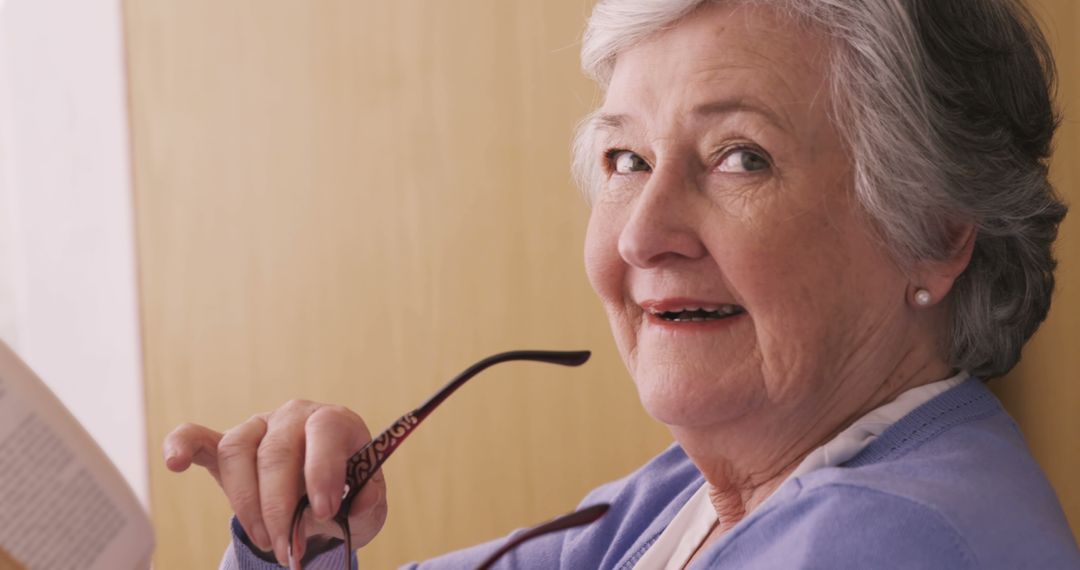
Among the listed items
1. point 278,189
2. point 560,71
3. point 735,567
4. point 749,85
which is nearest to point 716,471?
point 735,567

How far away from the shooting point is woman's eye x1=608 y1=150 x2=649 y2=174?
3.48 ft

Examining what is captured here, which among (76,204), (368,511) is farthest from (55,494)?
(76,204)

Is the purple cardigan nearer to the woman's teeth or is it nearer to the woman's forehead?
the woman's teeth

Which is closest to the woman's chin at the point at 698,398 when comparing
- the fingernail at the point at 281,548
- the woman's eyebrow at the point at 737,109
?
the woman's eyebrow at the point at 737,109

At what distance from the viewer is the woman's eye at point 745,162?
952 mm

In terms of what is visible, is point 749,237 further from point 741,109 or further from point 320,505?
point 320,505

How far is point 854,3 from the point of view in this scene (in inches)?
36.1

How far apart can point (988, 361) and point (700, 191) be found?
29cm

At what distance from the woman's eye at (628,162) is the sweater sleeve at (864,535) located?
38 cm

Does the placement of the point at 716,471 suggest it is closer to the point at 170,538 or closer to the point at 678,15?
the point at 678,15

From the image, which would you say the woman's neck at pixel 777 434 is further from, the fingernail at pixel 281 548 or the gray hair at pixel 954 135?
the fingernail at pixel 281 548

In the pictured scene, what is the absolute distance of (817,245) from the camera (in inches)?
36.7

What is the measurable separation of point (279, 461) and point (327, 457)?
46 mm

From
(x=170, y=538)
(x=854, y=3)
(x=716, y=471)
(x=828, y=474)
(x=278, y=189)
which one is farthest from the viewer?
(x=170, y=538)
